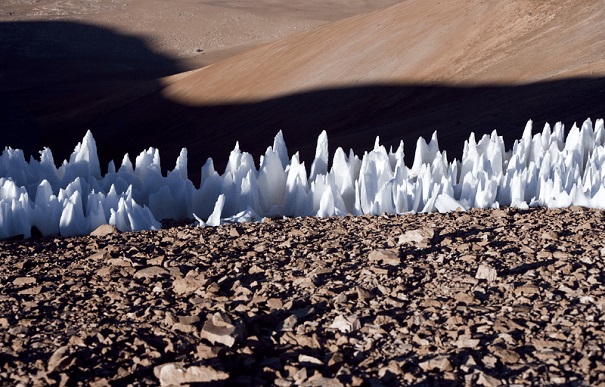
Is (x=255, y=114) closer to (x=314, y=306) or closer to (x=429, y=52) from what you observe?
(x=429, y=52)

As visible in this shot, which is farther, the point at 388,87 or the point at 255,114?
the point at 255,114

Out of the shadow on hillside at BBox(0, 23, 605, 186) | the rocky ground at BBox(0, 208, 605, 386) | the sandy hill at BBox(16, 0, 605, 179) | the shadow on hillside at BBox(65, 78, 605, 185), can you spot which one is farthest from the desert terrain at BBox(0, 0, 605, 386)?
the sandy hill at BBox(16, 0, 605, 179)

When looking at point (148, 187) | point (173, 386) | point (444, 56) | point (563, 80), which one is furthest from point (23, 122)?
point (173, 386)

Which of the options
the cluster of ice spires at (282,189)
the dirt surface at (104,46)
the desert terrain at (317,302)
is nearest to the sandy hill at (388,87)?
the dirt surface at (104,46)

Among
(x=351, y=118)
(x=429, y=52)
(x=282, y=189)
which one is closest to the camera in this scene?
(x=282, y=189)

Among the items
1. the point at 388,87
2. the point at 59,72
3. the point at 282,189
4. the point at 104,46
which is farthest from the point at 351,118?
the point at 104,46

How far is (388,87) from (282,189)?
9.32 meters

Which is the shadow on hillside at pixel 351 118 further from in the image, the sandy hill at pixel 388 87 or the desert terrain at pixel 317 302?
the desert terrain at pixel 317 302

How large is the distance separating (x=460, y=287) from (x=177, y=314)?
1.05m

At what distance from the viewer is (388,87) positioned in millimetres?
14016

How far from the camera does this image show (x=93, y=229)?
14.0 ft

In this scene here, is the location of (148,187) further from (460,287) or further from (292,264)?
(460,287)

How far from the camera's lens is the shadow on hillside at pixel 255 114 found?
9812 mm

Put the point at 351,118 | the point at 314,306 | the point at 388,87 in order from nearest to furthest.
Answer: the point at 314,306 < the point at 351,118 < the point at 388,87
